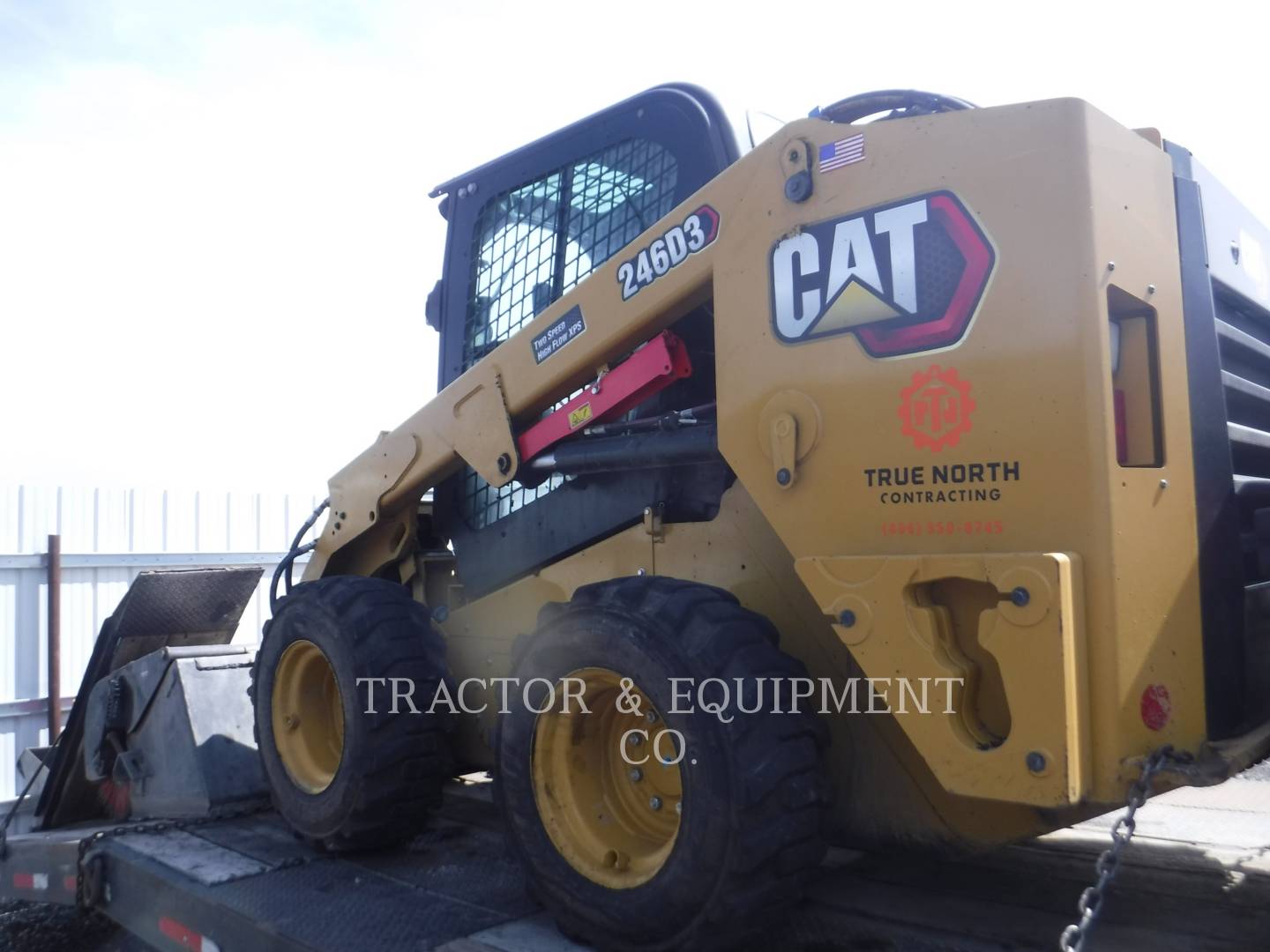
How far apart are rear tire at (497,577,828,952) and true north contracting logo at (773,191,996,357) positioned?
755mm

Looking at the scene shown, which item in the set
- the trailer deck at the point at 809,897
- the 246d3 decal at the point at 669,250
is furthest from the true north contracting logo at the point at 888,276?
the trailer deck at the point at 809,897

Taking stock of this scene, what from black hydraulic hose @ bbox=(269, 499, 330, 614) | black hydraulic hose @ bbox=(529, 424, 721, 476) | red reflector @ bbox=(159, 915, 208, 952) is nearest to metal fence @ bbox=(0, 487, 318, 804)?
black hydraulic hose @ bbox=(269, 499, 330, 614)

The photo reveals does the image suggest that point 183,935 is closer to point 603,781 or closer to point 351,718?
point 351,718

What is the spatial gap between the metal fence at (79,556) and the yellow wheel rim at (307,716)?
4.19 m

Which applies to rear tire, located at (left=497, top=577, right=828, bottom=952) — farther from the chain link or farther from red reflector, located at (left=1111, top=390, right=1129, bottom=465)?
red reflector, located at (left=1111, top=390, right=1129, bottom=465)

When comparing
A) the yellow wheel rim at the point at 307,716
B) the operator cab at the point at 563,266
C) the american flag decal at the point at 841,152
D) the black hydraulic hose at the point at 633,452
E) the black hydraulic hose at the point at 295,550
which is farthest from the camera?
the black hydraulic hose at the point at 295,550

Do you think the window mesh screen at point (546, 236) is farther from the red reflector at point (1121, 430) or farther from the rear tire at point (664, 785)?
the red reflector at point (1121, 430)

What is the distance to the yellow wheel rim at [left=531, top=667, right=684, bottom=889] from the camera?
2.89 meters

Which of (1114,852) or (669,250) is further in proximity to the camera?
(669,250)

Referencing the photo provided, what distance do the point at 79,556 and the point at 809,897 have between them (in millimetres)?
6841

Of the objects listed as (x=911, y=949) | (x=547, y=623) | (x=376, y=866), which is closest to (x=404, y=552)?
(x=376, y=866)

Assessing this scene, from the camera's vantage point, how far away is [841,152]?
275 centimetres

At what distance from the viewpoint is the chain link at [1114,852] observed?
1.99 meters

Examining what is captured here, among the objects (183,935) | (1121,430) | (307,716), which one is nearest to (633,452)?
(1121,430)
